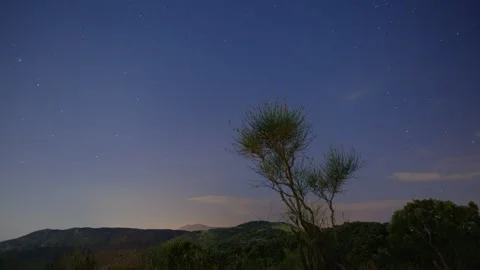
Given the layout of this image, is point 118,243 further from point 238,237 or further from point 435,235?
point 435,235

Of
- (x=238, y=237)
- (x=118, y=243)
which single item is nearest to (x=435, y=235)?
(x=118, y=243)

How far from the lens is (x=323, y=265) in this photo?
8.16m

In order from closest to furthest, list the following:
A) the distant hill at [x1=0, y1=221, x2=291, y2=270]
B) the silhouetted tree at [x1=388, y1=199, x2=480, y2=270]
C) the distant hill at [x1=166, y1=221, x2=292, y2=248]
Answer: the distant hill at [x1=0, y1=221, x2=291, y2=270] → the silhouetted tree at [x1=388, y1=199, x2=480, y2=270] → the distant hill at [x1=166, y1=221, x2=292, y2=248]

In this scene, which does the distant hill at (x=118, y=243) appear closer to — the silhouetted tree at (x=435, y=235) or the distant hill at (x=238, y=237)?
the distant hill at (x=238, y=237)

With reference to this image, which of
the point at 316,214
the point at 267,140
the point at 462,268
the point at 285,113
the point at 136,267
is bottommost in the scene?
the point at 462,268

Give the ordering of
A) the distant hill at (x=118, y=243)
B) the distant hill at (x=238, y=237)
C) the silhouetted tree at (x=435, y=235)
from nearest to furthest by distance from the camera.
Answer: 1. the distant hill at (x=118, y=243)
2. the silhouetted tree at (x=435, y=235)
3. the distant hill at (x=238, y=237)

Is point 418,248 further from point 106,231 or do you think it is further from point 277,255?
point 106,231

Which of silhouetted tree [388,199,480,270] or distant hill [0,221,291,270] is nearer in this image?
distant hill [0,221,291,270]

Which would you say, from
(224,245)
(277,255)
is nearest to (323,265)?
(277,255)

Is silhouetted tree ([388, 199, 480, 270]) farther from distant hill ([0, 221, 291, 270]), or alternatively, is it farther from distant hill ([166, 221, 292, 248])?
distant hill ([166, 221, 292, 248])

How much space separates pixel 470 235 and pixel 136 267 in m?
10.1

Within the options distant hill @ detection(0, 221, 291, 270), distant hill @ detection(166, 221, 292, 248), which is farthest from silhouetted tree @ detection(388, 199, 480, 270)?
distant hill @ detection(166, 221, 292, 248)

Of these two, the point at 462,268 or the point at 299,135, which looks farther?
the point at 299,135

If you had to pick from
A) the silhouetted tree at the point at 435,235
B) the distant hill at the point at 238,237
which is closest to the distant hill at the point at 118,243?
the distant hill at the point at 238,237
